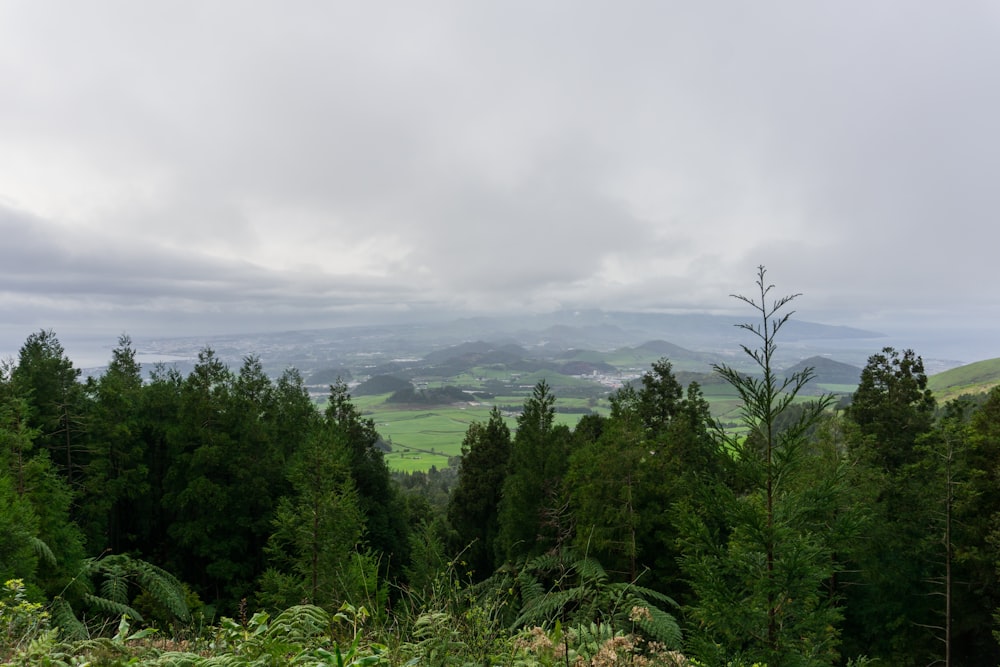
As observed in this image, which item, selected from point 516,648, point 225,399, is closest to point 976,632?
point 516,648

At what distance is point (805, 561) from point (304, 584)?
1101 cm

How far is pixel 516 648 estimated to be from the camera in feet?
10.4

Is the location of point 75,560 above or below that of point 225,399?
below

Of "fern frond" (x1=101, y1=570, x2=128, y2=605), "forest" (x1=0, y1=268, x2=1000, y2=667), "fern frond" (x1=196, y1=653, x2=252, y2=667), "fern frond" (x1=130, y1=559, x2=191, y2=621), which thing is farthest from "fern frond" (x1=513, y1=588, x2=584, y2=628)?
"fern frond" (x1=101, y1=570, x2=128, y2=605)

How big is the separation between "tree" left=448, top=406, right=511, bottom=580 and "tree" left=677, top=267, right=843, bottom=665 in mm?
22310

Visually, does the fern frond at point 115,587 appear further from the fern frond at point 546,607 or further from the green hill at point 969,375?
the green hill at point 969,375

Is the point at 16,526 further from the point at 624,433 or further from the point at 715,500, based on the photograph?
the point at 624,433

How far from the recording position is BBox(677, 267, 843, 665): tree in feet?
16.4

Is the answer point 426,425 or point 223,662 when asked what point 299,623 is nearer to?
point 223,662

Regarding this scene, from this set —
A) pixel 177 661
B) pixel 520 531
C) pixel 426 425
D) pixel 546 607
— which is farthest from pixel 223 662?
pixel 426 425

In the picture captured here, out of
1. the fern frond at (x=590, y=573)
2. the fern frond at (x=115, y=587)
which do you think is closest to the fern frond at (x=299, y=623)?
the fern frond at (x=590, y=573)

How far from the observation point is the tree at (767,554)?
16.4 ft

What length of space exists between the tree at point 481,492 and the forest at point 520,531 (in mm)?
142

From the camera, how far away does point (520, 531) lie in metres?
19.9
